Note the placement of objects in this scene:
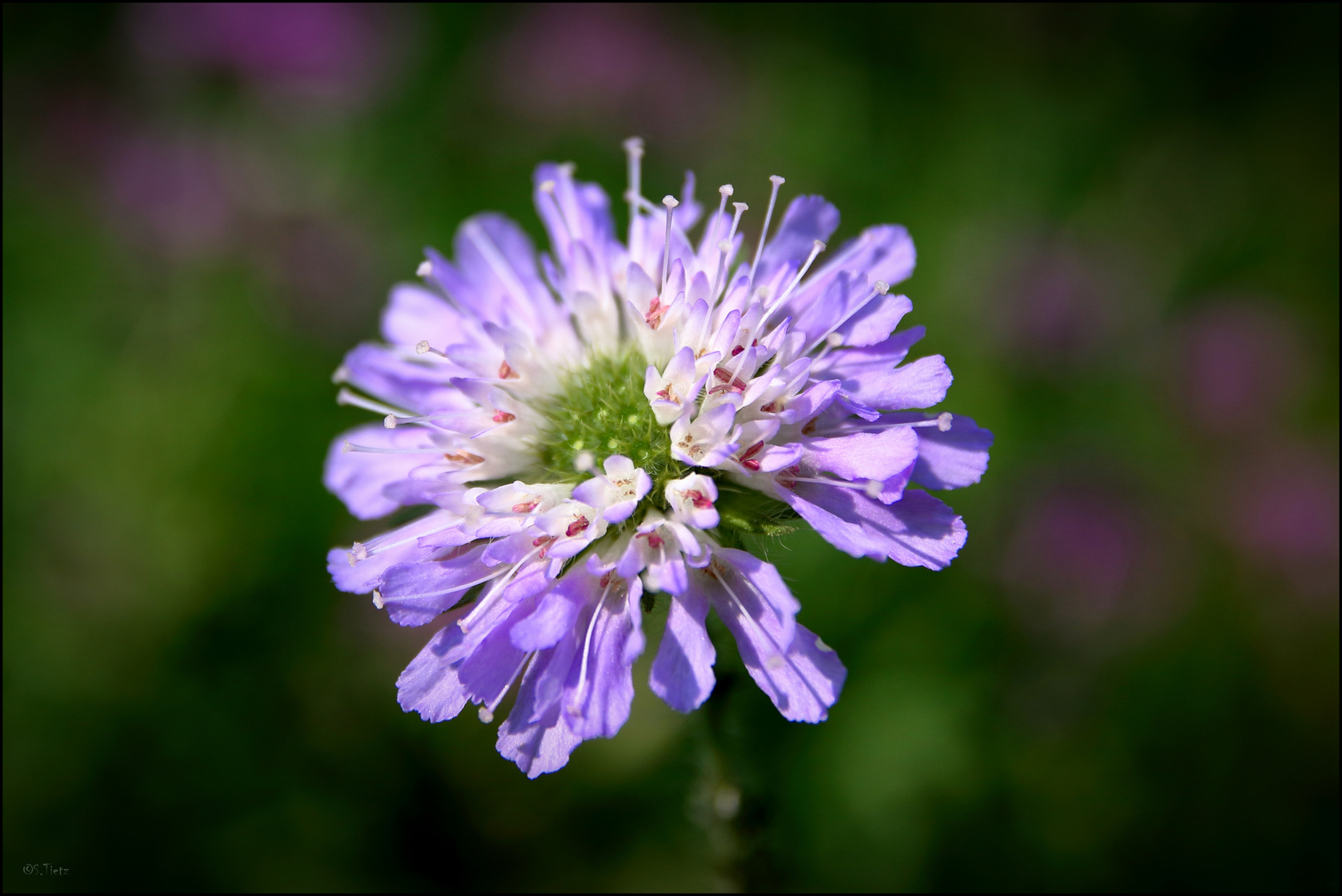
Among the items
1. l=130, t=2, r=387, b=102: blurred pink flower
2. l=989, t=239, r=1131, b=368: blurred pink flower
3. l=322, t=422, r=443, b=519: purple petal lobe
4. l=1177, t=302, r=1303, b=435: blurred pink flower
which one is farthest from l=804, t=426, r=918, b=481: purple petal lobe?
l=130, t=2, r=387, b=102: blurred pink flower

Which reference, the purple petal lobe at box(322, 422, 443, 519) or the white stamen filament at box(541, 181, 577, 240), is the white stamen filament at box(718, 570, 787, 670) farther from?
the white stamen filament at box(541, 181, 577, 240)

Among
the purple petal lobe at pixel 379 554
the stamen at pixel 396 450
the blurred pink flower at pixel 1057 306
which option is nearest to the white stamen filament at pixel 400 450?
the stamen at pixel 396 450

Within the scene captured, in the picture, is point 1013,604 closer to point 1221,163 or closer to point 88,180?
point 1221,163

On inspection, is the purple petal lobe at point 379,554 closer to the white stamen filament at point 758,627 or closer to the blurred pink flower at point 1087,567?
the white stamen filament at point 758,627

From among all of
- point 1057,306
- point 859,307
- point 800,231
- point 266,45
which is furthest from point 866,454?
point 266,45

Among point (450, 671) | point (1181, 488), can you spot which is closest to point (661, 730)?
point (450, 671)

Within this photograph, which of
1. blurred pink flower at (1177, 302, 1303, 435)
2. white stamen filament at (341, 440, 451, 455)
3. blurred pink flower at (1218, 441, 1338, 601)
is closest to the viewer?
white stamen filament at (341, 440, 451, 455)
